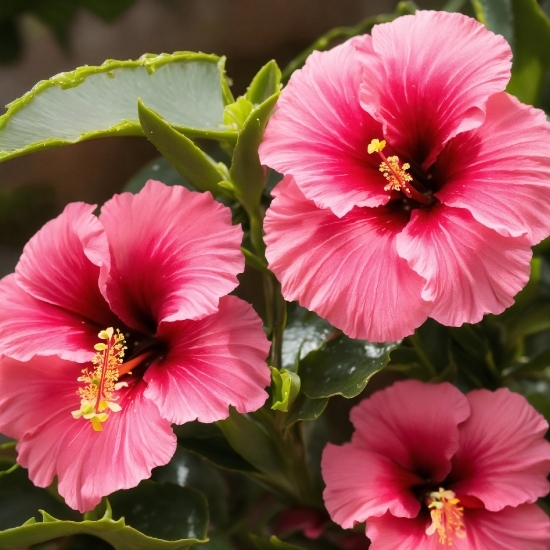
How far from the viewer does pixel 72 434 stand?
57cm

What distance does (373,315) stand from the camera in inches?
20.8

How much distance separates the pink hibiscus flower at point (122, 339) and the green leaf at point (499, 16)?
0.41 meters

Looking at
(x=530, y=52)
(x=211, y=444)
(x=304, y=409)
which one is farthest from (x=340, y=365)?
(x=530, y=52)

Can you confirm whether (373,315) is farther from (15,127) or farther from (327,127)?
(15,127)

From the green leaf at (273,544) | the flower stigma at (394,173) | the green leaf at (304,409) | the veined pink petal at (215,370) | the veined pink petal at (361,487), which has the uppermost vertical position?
the flower stigma at (394,173)

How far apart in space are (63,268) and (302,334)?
0.26 meters

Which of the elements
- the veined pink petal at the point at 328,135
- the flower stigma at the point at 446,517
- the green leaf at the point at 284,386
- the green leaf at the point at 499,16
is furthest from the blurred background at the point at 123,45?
the flower stigma at the point at 446,517

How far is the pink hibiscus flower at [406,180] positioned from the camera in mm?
528

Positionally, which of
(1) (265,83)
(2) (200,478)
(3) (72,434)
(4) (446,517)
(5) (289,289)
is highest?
(1) (265,83)

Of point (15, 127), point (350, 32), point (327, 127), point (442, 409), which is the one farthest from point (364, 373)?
point (350, 32)

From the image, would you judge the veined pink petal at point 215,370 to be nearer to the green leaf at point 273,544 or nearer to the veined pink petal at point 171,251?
the veined pink petal at point 171,251

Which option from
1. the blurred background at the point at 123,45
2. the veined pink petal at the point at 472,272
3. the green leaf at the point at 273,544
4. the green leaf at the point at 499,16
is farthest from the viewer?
the blurred background at the point at 123,45

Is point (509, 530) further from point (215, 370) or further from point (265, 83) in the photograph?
point (265, 83)

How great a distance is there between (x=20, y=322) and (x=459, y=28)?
0.47 metres
